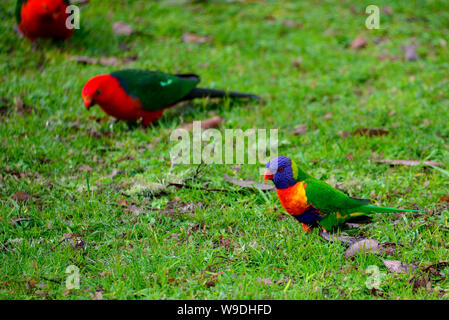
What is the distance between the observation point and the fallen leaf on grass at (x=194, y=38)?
6949mm

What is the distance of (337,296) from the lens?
271cm

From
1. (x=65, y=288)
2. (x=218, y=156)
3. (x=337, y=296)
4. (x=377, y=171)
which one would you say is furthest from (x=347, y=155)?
(x=65, y=288)

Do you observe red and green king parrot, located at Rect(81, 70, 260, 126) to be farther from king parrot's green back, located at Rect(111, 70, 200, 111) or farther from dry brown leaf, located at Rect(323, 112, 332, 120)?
dry brown leaf, located at Rect(323, 112, 332, 120)

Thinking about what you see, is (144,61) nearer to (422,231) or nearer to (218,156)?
(218,156)

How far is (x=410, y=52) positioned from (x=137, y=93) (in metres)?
3.73

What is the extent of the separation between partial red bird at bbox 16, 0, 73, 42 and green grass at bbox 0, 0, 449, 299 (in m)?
0.27

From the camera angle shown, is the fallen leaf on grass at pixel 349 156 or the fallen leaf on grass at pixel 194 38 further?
the fallen leaf on grass at pixel 194 38

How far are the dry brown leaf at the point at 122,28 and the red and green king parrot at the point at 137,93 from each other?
1.96m

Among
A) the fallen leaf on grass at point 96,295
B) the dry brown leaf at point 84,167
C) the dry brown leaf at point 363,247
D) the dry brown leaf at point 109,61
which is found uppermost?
the dry brown leaf at point 109,61

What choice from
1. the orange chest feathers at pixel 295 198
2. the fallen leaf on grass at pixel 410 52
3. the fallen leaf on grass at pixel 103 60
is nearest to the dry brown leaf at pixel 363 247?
the orange chest feathers at pixel 295 198

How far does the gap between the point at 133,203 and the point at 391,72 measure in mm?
3863

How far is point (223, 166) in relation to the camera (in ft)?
14.1

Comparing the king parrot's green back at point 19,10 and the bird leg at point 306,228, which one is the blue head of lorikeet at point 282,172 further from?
the king parrot's green back at point 19,10

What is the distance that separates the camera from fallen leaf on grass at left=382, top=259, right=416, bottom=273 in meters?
2.92
